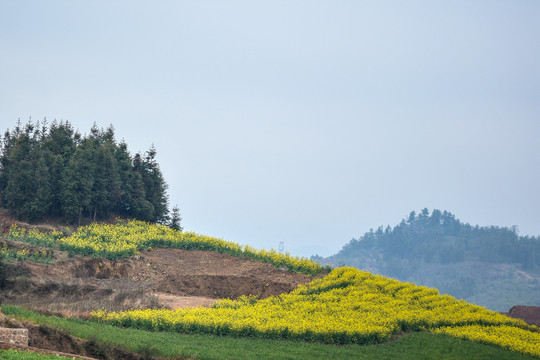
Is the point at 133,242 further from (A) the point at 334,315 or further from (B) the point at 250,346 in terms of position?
(B) the point at 250,346

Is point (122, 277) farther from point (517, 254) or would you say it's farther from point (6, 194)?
point (517, 254)

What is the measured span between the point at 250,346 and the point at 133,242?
19370mm

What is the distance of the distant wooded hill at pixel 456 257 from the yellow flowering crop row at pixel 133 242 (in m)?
97.3

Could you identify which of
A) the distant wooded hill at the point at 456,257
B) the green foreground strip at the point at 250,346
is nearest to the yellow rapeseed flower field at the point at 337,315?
the green foreground strip at the point at 250,346

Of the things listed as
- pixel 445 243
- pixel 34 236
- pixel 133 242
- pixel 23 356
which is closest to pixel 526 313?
pixel 133 242

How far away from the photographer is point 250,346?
22.1 meters

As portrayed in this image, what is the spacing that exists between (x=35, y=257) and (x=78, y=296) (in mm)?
5888

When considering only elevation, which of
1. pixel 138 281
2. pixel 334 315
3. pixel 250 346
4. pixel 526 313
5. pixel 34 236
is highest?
pixel 34 236

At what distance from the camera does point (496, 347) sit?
75.5 ft

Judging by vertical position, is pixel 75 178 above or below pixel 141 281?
above

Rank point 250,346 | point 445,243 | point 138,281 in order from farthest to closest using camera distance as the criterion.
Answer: point 445,243 → point 138,281 → point 250,346

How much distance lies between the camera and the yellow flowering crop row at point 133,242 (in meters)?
36.6

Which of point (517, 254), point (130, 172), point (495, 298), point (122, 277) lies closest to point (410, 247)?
point (517, 254)

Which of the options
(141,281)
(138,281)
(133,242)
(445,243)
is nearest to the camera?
(138,281)
